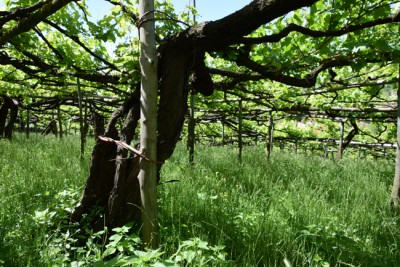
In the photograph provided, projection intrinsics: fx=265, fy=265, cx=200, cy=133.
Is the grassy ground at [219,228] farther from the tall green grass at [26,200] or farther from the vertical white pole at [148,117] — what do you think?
the vertical white pole at [148,117]

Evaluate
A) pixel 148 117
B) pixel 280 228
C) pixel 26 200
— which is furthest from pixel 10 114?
pixel 280 228

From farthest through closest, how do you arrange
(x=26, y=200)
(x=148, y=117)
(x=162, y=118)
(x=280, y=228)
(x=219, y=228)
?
(x=26, y=200) < (x=280, y=228) < (x=219, y=228) < (x=162, y=118) < (x=148, y=117)

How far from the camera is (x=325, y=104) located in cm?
769

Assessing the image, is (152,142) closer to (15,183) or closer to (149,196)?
(149,196)

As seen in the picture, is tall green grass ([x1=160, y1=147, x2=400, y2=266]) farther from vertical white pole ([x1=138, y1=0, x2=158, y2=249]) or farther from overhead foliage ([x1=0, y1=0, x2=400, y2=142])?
overhead foliage ([x1=0, y1=0, x2=400, y2=142])

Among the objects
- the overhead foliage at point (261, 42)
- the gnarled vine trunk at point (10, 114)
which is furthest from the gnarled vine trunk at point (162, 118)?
the gnarled vine trunk at point (10, 114)

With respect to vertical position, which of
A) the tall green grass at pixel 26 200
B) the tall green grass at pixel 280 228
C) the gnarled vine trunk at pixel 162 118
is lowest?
the tall green grass at pixel 280 228

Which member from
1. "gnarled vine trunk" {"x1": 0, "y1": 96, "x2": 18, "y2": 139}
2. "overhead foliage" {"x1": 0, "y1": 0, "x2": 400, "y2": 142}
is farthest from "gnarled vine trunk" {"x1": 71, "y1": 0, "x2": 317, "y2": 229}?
"gnarled vine trunk" {"x1": 0, "y1": 96, "x2": 18, "y2": 139}

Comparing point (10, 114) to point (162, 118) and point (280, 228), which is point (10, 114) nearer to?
point (162, 118)

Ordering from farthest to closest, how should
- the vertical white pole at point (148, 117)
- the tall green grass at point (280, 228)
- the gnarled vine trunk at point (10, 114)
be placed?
the gnarled vine trunk at point (10, 114) → the tall green grass at point (280, 228) → the vertical white pole at point (148, 117)

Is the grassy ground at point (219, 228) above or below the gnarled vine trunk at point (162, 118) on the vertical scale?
below

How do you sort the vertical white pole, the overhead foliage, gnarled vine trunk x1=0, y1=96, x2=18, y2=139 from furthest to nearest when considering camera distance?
gnarled vine trunk x1=0, y1=96, x2=18, y2=139, the overhead foliage, the vertical white pole

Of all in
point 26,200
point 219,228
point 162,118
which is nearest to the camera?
point 162,118

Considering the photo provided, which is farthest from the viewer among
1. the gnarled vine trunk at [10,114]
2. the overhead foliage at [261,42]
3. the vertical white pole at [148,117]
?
the gnarled vine trunk at [10,114]
